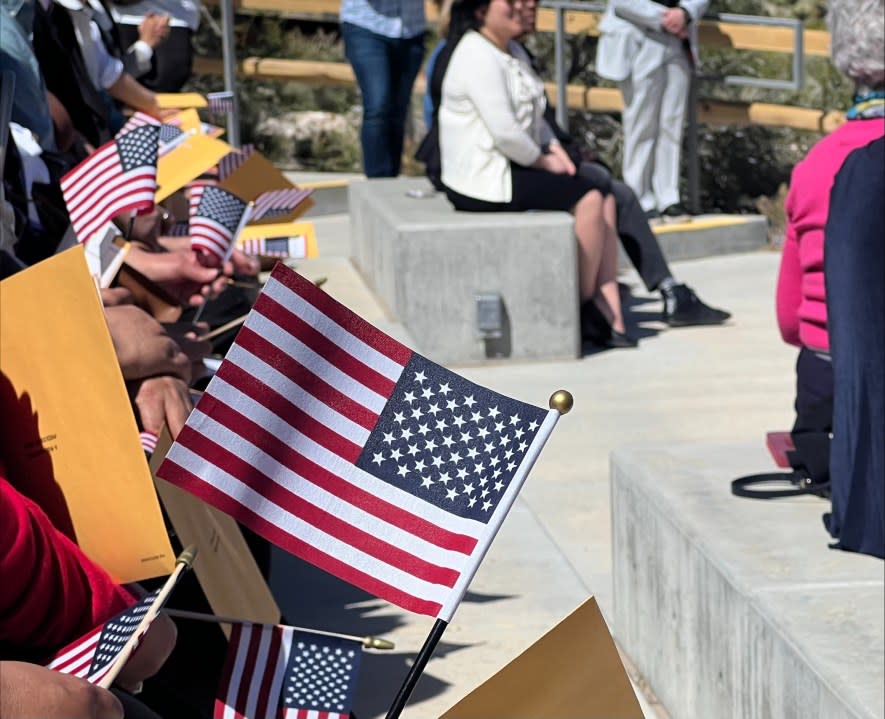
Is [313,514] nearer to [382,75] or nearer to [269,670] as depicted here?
[269,670]

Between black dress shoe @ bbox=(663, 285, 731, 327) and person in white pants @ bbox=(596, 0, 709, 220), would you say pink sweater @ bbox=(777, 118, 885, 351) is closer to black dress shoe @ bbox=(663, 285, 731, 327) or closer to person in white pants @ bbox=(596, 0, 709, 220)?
black dress shoe @ bbox=(663, 285, 731, 327)

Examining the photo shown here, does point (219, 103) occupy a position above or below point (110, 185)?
below

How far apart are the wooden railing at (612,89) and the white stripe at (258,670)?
9.71 m

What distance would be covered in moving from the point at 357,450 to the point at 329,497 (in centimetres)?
7

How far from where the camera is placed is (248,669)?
8.69 ft

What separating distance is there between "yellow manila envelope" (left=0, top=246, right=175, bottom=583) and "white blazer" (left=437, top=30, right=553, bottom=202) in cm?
519

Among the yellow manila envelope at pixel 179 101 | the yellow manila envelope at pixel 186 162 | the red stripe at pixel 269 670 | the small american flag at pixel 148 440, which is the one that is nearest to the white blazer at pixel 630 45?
the yellow manila envelope at pixel 179 101

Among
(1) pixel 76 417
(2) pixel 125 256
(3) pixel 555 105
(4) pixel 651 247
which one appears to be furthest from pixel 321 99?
(1) pixel 76 417

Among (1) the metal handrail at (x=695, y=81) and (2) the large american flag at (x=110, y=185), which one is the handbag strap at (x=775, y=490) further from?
(1) the metal handrail at (x=695, y=81)

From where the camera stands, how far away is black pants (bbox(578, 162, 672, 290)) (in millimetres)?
8211

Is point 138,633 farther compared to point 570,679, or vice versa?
point 138,633

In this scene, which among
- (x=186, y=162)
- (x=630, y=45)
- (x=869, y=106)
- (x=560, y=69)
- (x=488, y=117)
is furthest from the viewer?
(x=560, y=69)

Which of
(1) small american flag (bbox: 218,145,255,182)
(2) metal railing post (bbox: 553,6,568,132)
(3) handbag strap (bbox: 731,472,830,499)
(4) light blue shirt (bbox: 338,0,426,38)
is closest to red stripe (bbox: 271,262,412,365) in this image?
(3) handbag strap (bbox: 731,472,830,499)

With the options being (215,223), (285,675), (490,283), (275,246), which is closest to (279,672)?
(285,675)
